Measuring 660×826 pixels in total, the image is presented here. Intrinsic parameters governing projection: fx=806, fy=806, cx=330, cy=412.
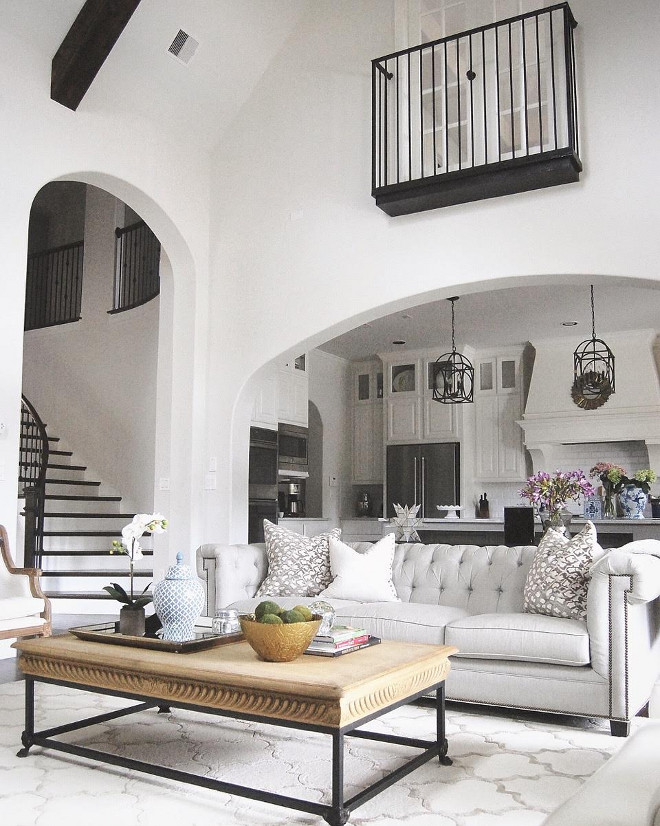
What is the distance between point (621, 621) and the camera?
353 centimetres

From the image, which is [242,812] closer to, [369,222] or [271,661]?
[271,661]

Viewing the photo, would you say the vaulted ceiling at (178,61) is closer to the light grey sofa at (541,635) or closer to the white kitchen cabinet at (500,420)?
the light grey sofa at (541,635)

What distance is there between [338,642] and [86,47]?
4.59 m

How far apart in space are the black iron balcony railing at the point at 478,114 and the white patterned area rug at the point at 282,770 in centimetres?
343

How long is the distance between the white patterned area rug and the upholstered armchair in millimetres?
892

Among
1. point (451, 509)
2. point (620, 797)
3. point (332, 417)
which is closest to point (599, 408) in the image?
point (451, 509)

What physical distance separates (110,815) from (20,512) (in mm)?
5534

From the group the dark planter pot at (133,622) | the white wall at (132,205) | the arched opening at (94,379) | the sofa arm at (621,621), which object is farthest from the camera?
the arched opening at (94,379)

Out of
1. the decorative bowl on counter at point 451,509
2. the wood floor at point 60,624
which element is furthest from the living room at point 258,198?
the decorative bowl on counter at point 451,509

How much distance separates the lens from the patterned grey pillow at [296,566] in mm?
4652

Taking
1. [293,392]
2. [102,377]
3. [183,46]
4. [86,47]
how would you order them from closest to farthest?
[86,47]
[183,46]
[102,377]
[293,392]

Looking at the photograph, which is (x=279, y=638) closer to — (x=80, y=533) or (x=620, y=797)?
(x=620, y=797)

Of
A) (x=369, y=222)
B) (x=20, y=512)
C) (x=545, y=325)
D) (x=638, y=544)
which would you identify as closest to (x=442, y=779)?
(x=638, y=544)

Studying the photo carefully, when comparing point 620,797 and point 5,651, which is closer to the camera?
point 620,797
